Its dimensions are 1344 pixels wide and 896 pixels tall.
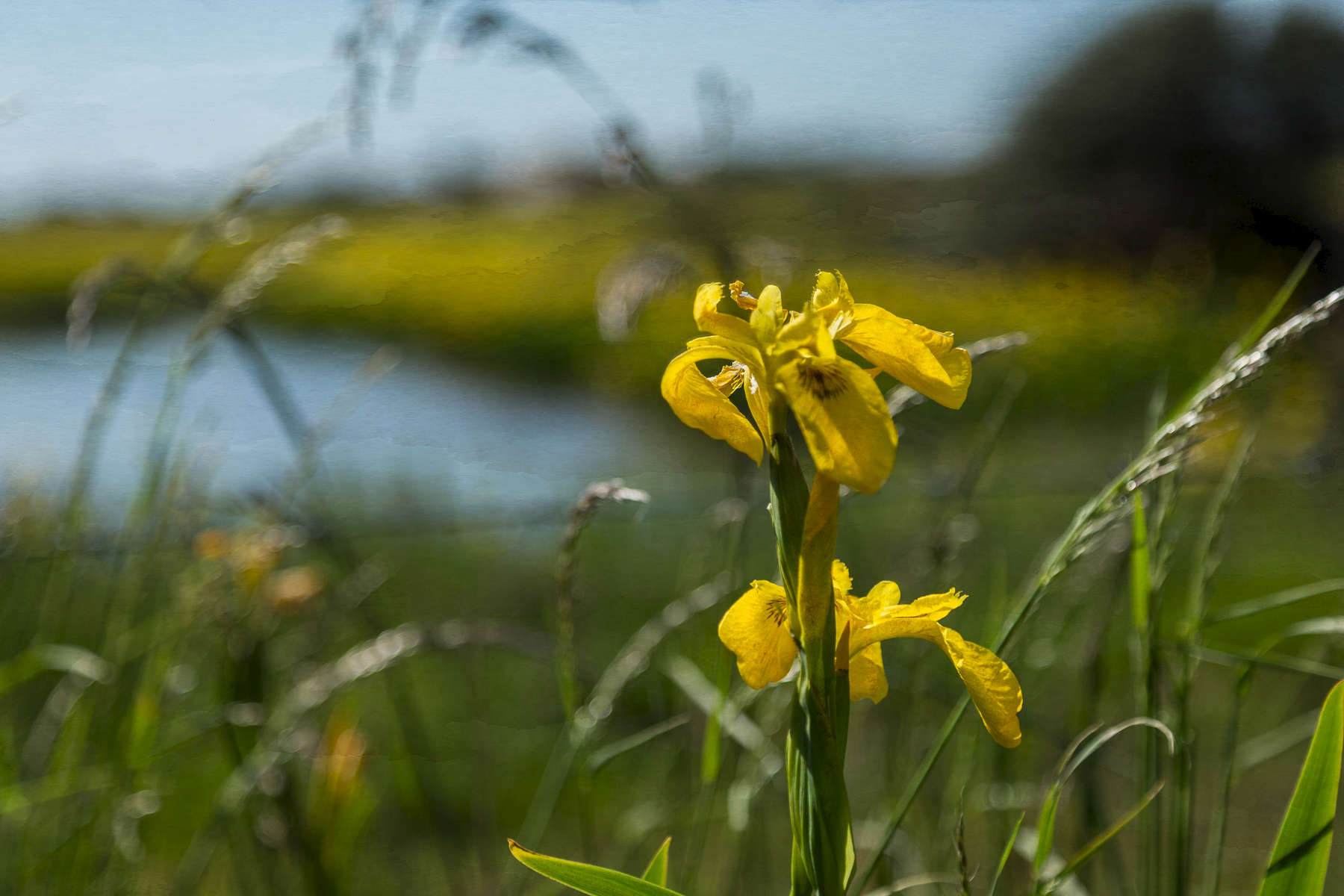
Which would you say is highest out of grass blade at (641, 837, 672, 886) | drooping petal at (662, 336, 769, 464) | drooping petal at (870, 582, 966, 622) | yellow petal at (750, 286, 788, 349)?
yellow petal at (750, 286, 788, 349)

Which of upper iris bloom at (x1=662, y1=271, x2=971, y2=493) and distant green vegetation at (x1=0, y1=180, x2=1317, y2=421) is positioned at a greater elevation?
upper iris bloom at (x1=662, y1=271, x2=971, y2=493)

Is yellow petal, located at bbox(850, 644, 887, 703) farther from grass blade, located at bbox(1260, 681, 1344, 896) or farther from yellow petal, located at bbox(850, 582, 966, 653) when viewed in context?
grass blade, located at bbox(1260, 681, 1344, 896)

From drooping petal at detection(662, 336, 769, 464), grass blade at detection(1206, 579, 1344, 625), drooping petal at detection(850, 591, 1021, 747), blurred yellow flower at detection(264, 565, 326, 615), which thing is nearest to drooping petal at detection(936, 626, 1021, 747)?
drooping petal at detection(850, 591, 1021, 747)

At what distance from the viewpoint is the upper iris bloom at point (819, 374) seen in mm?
299

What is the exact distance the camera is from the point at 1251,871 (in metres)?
1.22

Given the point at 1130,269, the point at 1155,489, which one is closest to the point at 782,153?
the point at 1130,269

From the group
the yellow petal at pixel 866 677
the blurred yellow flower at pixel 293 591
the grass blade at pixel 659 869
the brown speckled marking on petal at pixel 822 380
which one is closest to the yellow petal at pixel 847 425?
the brown speckled marking on petal at pixel 822 380

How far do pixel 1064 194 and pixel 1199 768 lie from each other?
1983mm

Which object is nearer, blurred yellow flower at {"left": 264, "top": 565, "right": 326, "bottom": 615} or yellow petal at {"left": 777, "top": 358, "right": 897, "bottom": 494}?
yellow petal at {"left": 777, "top": 358, "right": 897, "bottom": 494}

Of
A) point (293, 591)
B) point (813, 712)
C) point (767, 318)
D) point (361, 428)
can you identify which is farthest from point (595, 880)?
point (361, 428)

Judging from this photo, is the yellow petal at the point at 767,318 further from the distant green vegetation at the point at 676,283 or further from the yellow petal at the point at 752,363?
the distant green vegetation at the point at 676,283

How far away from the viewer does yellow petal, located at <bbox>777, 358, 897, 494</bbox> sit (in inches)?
11.6

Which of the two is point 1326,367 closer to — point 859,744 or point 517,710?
point 859,744

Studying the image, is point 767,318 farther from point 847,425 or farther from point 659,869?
point 659,869
